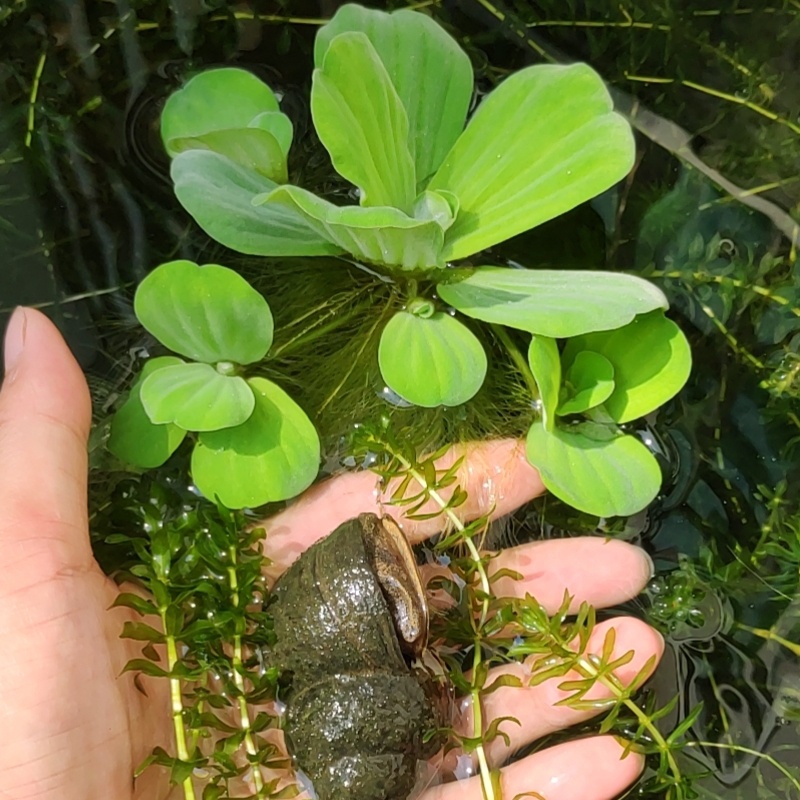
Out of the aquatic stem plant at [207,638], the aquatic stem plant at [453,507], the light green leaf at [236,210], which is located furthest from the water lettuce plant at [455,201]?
the aquatic stem plant at [207,638]

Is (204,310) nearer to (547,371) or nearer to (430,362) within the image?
(430,362)

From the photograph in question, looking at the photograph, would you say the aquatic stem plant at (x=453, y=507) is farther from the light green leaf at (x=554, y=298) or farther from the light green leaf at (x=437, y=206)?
the light green leaf at (x=437, y=206)

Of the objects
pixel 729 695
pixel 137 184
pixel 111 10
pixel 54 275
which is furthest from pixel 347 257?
pixel 729 695

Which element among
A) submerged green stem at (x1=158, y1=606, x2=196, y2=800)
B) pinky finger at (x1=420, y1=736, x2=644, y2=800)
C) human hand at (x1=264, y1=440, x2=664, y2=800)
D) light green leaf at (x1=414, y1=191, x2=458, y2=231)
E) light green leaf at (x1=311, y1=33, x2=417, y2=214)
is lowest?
pinky finger at (x1=420, y1=736, x2=644, y2=800)

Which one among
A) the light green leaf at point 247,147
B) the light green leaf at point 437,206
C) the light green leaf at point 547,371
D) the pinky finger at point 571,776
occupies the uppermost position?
the light green leaf at point 247,147

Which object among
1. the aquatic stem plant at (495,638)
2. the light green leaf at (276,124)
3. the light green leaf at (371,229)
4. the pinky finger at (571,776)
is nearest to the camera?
the light green leaf at (371,229)

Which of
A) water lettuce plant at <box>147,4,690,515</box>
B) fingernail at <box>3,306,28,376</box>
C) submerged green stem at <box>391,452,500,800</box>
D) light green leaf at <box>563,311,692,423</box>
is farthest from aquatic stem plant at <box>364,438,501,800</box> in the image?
fingernail at <box>3,306,28,376</box>

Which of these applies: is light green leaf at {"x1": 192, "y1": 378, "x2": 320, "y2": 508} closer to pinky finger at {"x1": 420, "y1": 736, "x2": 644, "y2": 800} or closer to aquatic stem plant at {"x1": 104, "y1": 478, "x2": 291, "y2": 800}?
aquatic stem plant at {"x1": 104, "y1": 478, "x2": 291, "y2": 800}
